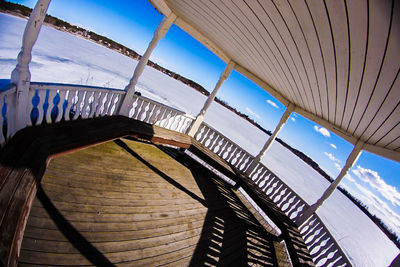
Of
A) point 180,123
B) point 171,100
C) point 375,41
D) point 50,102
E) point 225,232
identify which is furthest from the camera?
point 171,100

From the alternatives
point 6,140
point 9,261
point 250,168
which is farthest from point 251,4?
point 250,168

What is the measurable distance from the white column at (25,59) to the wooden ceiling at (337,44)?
1839 mm

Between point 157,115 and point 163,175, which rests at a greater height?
point 157,115

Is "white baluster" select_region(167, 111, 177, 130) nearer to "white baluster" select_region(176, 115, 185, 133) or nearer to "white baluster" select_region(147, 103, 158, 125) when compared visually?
"white baluster" select_region(176, 115, 185, 133)

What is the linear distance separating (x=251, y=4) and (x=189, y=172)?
146 inches

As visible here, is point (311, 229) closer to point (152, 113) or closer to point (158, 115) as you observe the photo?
point (158, 115)

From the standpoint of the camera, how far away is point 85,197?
2.32 m

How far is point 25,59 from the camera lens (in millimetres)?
2102

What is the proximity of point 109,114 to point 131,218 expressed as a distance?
104 inches

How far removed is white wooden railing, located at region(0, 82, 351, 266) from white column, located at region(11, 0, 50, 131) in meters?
0.08

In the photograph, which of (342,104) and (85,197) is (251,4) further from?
(85,197)

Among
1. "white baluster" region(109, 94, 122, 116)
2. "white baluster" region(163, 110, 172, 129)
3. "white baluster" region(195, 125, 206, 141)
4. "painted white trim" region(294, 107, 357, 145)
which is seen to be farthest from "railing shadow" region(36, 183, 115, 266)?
"painted white trim" region(294, 107, 357, 145)

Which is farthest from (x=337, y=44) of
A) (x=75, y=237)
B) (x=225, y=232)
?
(x=225, y=232)

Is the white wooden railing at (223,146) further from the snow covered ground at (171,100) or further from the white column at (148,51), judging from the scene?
the snow covered ground at (171,100)
